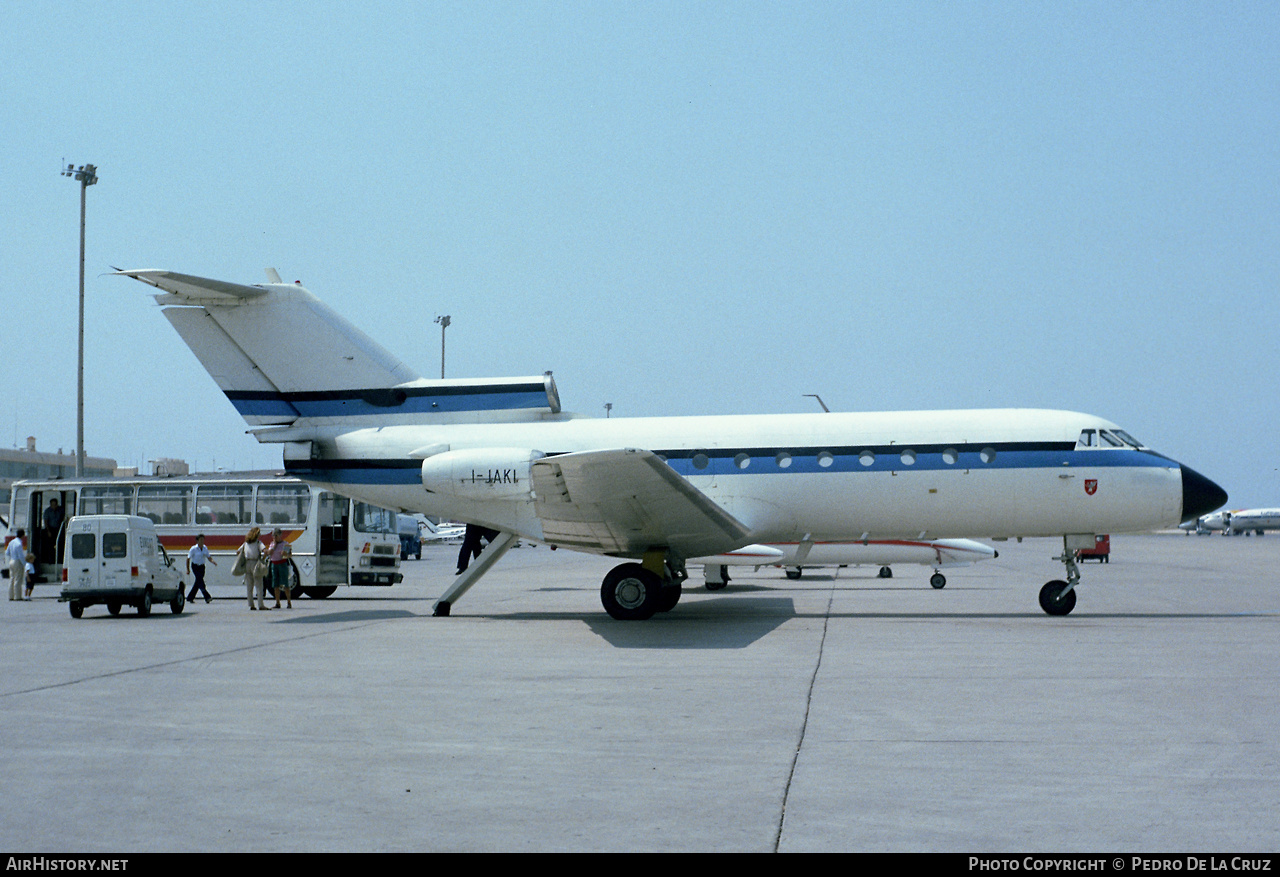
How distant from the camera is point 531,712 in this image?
362 inches

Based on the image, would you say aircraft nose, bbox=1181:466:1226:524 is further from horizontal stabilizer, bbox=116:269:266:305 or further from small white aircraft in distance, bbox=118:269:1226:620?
horizontal stabilizer, bbox=116:269:266:305

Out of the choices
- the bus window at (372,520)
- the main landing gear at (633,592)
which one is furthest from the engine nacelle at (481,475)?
the bus window at (372,520)

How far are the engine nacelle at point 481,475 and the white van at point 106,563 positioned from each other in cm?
605

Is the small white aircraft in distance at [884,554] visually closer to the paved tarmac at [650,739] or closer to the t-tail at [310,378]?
the t-tail at [310,378]

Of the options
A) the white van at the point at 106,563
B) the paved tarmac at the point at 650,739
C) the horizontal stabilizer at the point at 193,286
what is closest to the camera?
the paved tarmac at the point at 650,739

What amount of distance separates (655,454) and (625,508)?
120 centimetres

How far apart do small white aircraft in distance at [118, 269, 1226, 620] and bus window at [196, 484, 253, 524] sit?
8048mm

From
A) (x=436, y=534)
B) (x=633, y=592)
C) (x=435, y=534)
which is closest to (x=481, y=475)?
(x=633, y=592)

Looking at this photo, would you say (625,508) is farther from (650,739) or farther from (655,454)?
(650,739)

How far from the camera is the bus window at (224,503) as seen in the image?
89.1 ft

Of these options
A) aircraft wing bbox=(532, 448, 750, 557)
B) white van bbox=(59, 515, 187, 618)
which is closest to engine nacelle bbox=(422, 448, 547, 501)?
aircraft wing bbox=(532, 448, 750, 557)

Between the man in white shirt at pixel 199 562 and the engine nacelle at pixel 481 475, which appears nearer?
the engine nacelle at pixel 481 475

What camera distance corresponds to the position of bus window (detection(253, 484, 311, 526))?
88.3ft
